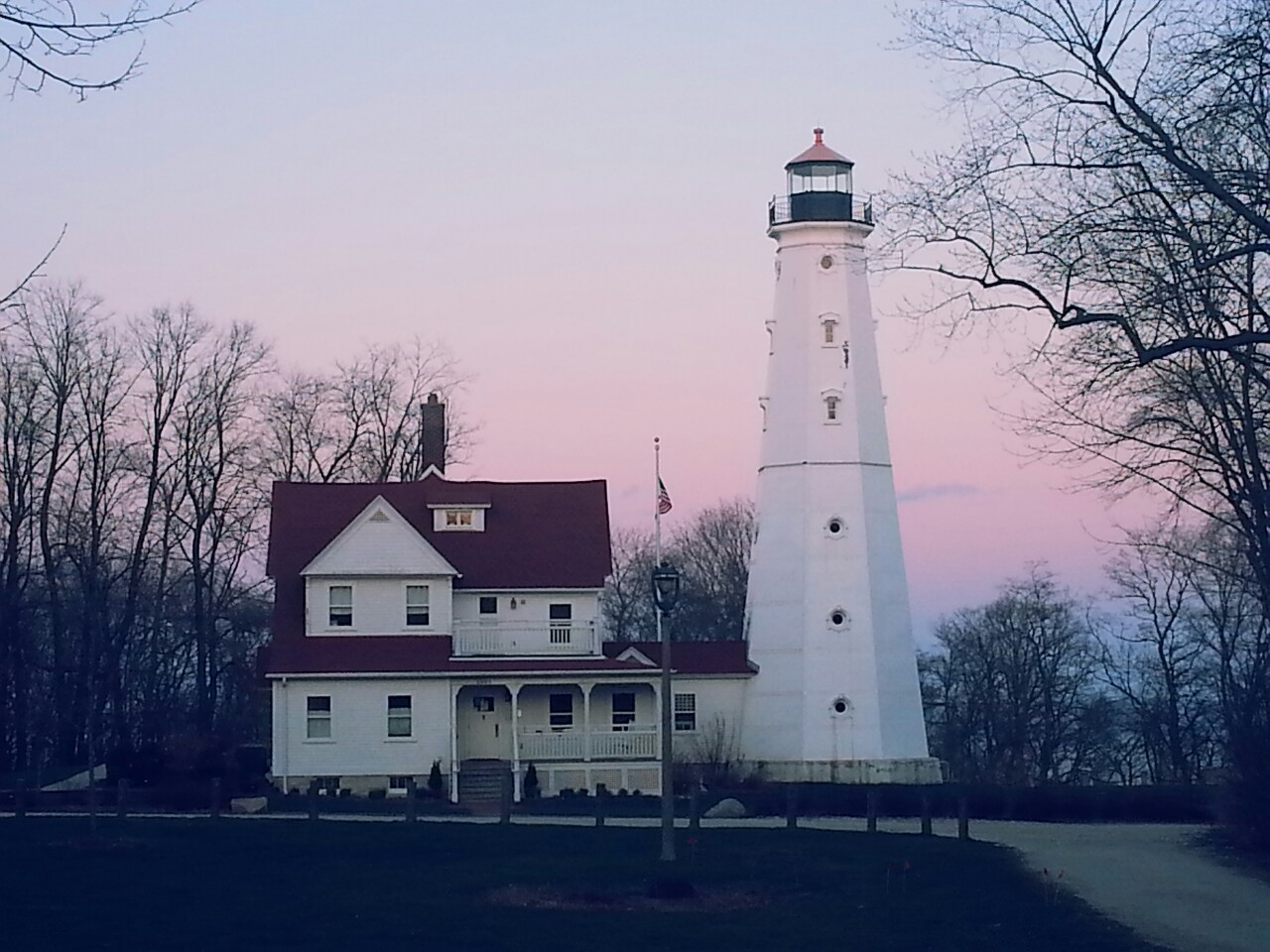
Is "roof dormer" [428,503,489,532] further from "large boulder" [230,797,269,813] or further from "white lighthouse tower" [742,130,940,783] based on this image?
"large boulder" [230,797,269,813]

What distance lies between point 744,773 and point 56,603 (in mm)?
20023

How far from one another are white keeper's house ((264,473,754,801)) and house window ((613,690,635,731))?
35 mm

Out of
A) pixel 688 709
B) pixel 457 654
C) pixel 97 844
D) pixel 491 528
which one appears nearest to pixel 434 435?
pixel 491 528

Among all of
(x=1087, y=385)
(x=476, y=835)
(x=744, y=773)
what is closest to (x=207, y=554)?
(x=744, y=773)

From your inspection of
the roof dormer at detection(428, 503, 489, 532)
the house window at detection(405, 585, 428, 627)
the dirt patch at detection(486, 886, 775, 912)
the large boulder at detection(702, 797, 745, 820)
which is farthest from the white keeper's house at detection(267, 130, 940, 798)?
the dirt patch at detection(486, 886, 775, 912)

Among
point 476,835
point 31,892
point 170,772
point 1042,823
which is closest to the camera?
point 31,892

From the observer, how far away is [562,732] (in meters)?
42.8

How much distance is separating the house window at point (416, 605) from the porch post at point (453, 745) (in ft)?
7.35

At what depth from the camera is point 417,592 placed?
142 feet

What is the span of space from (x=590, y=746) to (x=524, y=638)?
3.26 m

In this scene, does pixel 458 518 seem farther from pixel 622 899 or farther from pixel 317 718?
pixel 622 899

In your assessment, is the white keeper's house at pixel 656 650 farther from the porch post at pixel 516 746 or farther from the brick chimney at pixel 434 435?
the brick chimney at pixel 434 435

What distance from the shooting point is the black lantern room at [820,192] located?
44656mm

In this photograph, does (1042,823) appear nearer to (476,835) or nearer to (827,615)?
(827,615)
